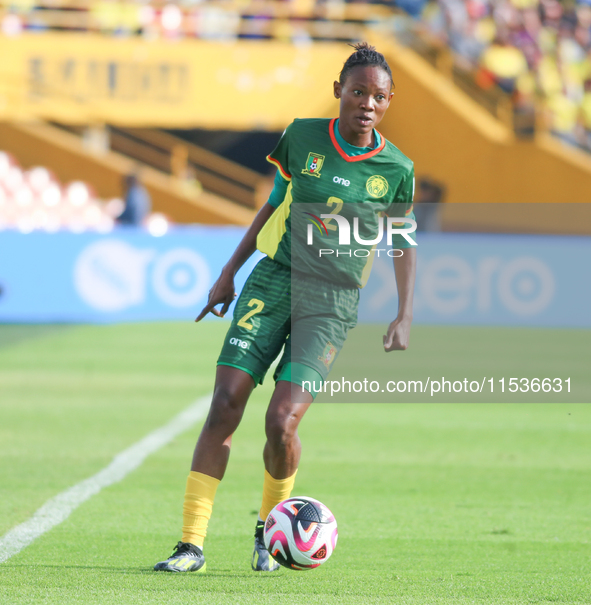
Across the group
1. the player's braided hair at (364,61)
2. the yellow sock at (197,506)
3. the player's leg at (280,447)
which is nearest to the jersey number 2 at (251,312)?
the player's leg at (280,447)

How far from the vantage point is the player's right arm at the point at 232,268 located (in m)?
4.47

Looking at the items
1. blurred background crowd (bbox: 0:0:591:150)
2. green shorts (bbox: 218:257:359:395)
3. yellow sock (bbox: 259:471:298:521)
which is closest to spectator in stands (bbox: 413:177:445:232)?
blurred background crowd (bbox: 0:0:591:150)

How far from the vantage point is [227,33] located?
24156 mm

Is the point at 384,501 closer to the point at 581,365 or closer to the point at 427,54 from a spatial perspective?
the point at 581,365

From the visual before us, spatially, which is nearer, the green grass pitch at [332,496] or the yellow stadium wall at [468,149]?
the green grass pitch at [332,496]

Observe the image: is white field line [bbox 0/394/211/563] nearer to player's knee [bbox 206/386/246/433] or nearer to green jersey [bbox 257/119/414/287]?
player's knee [bbox 206/386/246/433]

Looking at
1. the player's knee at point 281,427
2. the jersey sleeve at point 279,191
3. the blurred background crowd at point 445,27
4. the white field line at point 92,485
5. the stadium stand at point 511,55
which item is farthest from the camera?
the stadium stand at point 511,55

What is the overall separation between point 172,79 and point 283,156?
20.1m

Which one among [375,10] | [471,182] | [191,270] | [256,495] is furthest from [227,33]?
[256,495]

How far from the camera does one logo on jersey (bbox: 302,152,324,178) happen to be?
14.2 feet

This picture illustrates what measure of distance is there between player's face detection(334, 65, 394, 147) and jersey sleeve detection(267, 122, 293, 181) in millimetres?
300

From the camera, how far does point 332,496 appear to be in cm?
589

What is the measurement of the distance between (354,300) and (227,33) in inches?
820

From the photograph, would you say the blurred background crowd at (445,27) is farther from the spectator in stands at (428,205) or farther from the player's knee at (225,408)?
the player's knee at (225,408)
